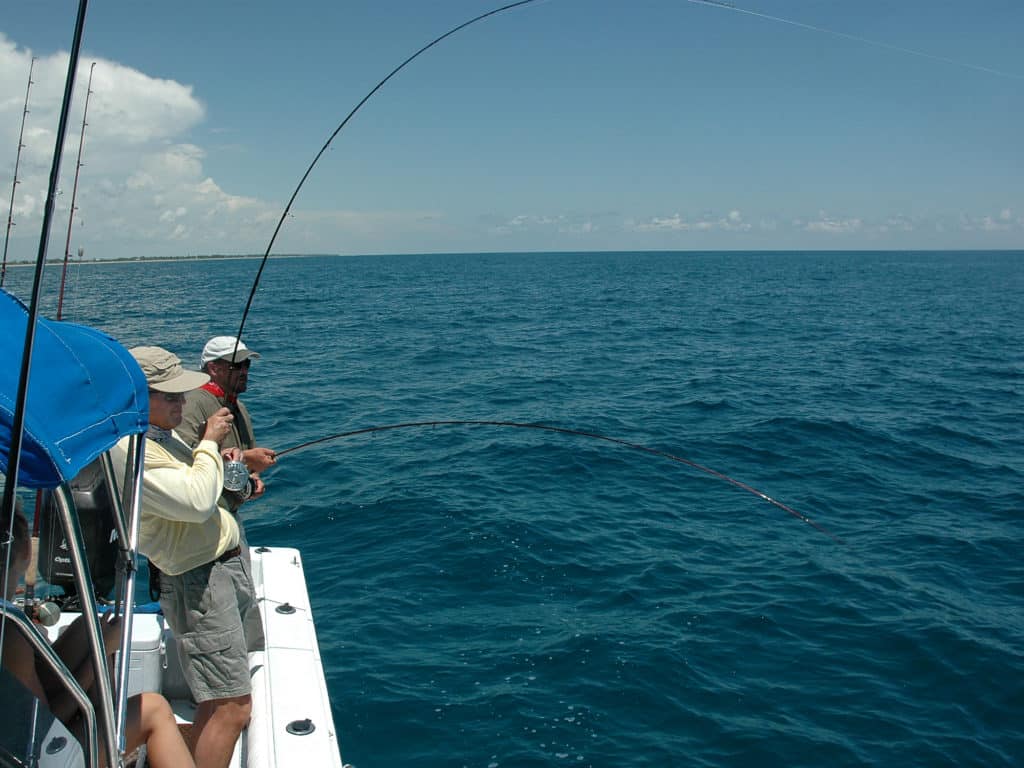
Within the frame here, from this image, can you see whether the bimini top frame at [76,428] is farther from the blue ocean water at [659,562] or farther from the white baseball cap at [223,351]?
the blue ocean water at [659,562]

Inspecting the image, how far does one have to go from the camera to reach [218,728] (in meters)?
3.17

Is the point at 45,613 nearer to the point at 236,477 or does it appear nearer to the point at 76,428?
the point at 236,477

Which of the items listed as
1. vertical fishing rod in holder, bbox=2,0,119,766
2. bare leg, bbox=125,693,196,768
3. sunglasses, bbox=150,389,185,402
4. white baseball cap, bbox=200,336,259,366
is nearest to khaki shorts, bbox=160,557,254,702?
bare leg, bbox=125,693,196,768

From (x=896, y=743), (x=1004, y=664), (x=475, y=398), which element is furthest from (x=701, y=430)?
(x=896, y=743)

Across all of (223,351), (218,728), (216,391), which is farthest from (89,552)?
(223,351)

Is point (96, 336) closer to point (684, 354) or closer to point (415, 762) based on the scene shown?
point (415, 762)

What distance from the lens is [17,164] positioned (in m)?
4.81

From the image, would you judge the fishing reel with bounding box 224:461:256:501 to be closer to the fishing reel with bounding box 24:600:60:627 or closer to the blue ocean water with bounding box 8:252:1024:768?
the fishing reel with bounding box 24:600:60:627

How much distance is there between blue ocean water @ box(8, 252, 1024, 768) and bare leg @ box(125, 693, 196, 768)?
212 centimetres

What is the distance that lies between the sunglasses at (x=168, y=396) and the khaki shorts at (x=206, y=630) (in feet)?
2.34

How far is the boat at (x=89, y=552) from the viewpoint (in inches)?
67.7

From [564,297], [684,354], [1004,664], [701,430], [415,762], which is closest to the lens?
[415,762]

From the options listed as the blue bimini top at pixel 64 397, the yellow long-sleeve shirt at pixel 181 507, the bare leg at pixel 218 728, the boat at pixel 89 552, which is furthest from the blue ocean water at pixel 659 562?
the blue bimini top at pixel 64 397

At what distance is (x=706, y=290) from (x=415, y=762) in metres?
47.2
